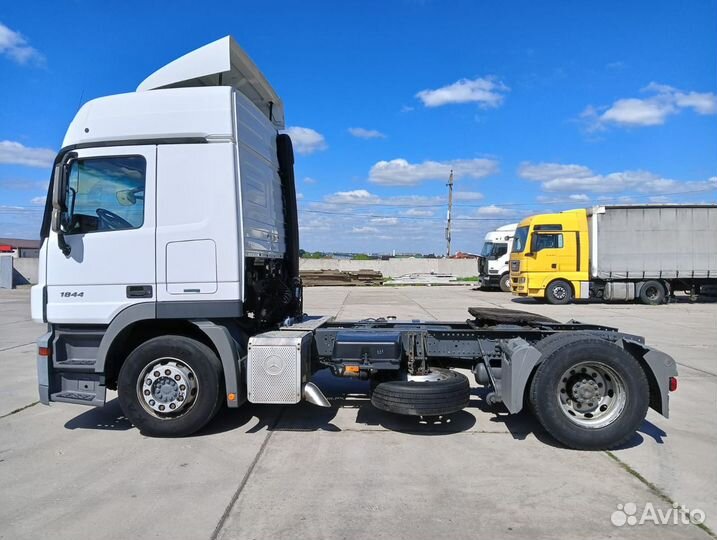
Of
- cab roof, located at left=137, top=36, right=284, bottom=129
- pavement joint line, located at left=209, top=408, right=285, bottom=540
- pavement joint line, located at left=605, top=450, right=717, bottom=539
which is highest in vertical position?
cab roof, located at left=137, top=36, right=284, bottom=129

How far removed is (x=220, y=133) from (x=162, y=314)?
1.76 meters

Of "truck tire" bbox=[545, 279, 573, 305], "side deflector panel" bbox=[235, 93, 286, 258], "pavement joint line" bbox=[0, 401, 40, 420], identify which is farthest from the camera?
"truck tire" bbox=[545, 279, 573, 305]

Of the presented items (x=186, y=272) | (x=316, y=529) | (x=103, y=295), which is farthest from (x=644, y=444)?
(x=103, y=295)

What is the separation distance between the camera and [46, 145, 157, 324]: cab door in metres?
4.72

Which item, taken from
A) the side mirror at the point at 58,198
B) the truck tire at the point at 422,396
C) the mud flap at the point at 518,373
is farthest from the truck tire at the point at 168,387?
the mud flap at the point at 518,373

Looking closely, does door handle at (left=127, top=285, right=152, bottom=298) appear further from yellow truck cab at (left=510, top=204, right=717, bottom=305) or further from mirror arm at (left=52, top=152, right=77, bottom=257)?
yellow truck cab at (left=510, top=204, right=717, bottom=305)

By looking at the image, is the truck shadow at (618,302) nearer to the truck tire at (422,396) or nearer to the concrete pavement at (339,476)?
the concrete pavement at (339,476)

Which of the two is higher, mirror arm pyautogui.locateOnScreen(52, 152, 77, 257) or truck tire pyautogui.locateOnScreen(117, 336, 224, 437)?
mirror arm pyautogui.locateOnScreen(52, 152, 77, 257)

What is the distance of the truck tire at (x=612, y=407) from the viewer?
450cm

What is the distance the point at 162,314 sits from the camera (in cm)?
470

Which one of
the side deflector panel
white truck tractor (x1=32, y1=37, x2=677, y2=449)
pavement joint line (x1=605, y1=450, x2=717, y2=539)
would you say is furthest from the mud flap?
the side deflector panel

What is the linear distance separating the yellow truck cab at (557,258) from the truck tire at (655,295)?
6.99 ft

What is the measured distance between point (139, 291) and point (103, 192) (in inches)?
39.5

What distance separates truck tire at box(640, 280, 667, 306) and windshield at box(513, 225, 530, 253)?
15.3 ft
